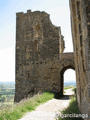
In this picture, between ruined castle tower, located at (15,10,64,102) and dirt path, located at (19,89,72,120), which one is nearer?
dirt path, located at (19,89,72,120)

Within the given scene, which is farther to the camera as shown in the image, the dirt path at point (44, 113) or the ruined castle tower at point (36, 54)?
the ruined castle tower at point (36, 54)

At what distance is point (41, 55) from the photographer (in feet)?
54.9

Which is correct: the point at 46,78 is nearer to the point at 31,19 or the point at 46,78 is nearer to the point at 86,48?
the point at 31,19

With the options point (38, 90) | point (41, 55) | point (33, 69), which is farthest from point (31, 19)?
point (38, 90)

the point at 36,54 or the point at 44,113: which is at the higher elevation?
the point at 36,54

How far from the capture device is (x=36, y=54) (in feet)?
55.6

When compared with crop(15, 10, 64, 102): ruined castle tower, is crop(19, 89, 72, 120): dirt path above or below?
below

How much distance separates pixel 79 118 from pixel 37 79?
424 inches

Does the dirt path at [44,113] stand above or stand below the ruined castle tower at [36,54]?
below

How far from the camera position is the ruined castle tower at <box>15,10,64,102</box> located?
53.7ft

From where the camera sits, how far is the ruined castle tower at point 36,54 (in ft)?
53.7

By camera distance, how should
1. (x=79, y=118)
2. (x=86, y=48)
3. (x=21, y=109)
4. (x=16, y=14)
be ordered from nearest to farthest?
(x=86, y=48) → (x=79, y=118) → (x=21, y=109) → (x=16, y=14)

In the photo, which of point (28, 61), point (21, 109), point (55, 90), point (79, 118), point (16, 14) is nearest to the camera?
point (79, 118)

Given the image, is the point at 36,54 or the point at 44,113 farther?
the point at 36,54
